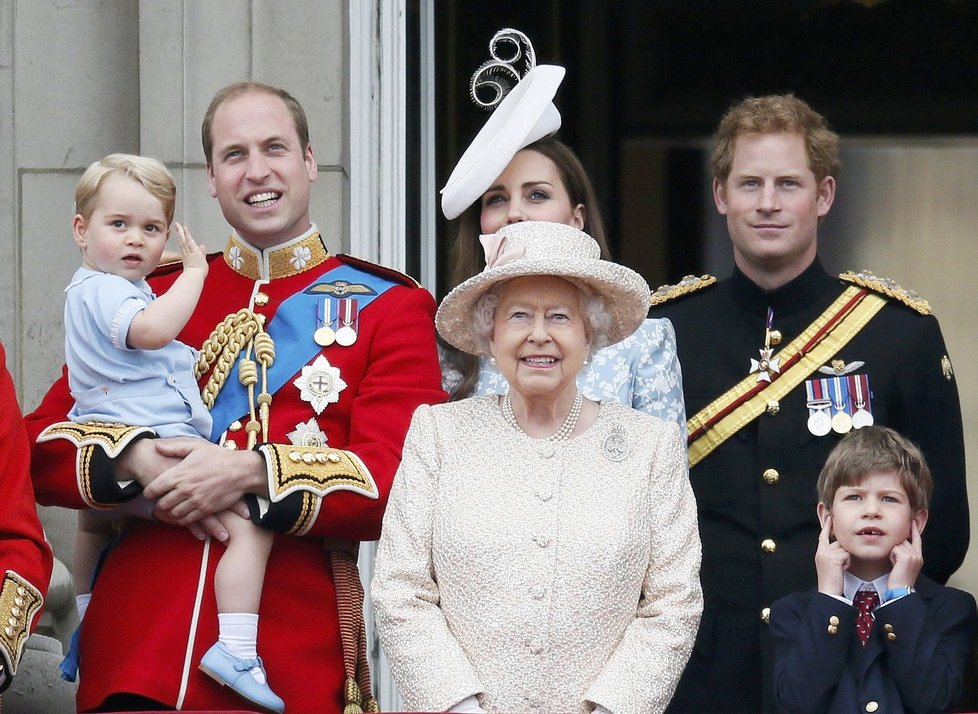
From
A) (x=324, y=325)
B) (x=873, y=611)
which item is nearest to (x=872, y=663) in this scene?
(x=873, y=611)

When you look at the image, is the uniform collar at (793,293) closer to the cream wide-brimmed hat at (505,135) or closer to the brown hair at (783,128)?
the brown hair at (783,128)

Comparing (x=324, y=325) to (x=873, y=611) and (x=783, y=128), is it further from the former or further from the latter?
(x=873, y=611)

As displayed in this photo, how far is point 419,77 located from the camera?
6113 mm

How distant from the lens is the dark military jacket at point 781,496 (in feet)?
14.4

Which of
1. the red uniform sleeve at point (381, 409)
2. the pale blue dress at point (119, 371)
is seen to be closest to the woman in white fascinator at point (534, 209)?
the red uniform sleeve at point (381, 409)

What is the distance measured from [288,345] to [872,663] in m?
1.35

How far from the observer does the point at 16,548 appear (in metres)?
3.89

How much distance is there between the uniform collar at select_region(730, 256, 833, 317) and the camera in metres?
4.62

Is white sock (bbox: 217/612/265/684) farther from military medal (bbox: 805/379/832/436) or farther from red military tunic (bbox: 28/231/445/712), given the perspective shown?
military medal (bbox: 805/379/832/436)

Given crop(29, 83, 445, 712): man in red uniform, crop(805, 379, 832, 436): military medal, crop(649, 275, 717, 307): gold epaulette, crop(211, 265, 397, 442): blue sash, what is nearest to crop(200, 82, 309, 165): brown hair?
crop(29, 83, 445, 712): man in red uniform

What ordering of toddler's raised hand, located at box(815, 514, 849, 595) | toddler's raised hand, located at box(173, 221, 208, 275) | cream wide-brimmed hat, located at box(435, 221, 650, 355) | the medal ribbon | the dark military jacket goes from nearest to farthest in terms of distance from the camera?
cream wide-brimmed hat, located at box(435, 221, 650, 355) < toddler's raised hand, located at box(815, 514, 849, 595) < toddler's raised hand, located at box(173, 221, 208, 275) < the dark military jacket < the medal ribbon

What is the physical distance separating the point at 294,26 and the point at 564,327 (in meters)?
2.32

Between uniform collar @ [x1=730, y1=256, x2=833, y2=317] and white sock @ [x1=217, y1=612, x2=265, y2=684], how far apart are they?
4.54 feet

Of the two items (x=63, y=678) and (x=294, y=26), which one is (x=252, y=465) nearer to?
(x=63, y=678)
